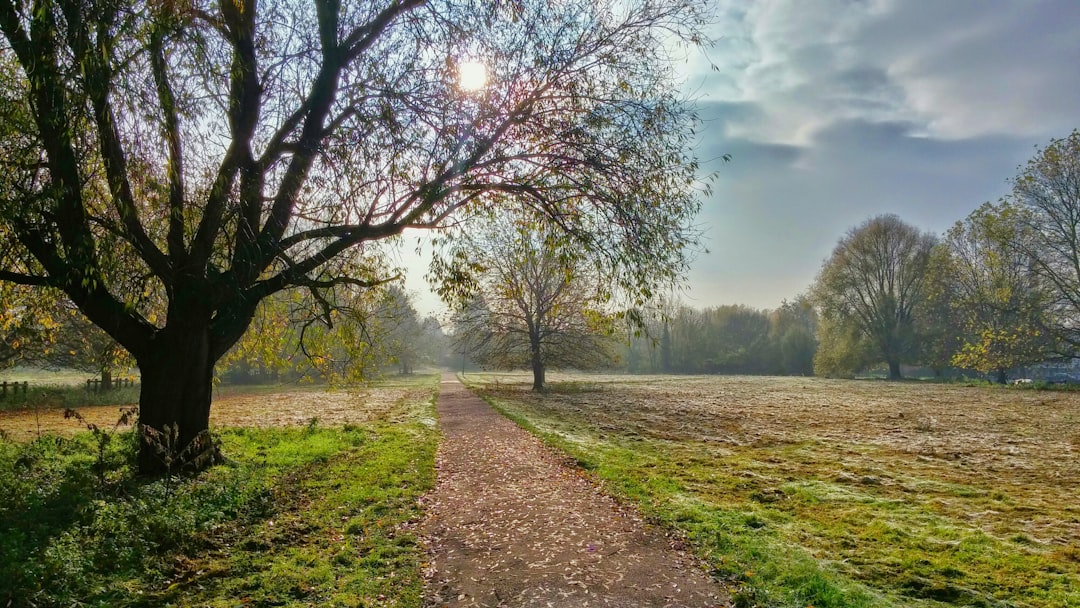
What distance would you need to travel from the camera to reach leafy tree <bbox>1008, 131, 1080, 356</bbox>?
27.3 meters

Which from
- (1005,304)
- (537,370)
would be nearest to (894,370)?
(1005,304)

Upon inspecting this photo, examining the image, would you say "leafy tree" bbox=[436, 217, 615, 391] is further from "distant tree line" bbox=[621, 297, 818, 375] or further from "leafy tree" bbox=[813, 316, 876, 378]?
"distant tree line" bbox=[621, 297, 818, 375]

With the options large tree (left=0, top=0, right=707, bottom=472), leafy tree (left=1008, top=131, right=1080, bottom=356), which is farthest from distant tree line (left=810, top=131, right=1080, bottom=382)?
large tree (left=0, top=0, right=707, bottom=472)

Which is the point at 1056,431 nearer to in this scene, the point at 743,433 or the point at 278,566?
the point at 743,433

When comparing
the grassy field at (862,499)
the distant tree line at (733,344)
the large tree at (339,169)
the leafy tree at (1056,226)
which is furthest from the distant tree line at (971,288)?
the large tree at (339,169)

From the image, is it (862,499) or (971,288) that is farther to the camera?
(971,288)

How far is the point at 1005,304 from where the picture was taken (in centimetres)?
2778

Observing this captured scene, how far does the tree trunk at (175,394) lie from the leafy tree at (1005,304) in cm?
3229

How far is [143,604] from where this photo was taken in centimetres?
474

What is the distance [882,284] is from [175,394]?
199 ft

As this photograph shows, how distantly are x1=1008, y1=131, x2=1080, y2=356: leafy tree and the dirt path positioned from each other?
31283 millimetres

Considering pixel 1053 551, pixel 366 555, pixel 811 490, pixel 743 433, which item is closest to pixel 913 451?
pixel 743 433

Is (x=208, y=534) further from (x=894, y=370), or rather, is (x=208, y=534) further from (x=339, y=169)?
(x=894, y=370)

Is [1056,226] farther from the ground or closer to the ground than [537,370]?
farther from the ground
